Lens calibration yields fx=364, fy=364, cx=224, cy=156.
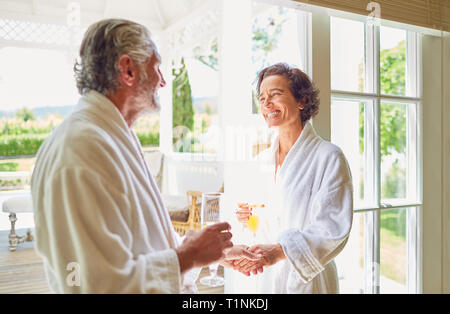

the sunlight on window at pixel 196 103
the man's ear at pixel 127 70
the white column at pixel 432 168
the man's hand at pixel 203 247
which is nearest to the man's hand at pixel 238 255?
the man's hand at pixel 203 247

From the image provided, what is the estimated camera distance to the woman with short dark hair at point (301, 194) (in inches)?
47.2

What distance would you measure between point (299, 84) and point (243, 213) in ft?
1.64

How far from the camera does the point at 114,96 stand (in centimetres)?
90

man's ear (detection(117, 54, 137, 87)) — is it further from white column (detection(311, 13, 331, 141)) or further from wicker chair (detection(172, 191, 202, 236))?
white column (detection(311, 13, 331, 141))

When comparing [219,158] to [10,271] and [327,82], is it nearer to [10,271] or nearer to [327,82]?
[327,82]

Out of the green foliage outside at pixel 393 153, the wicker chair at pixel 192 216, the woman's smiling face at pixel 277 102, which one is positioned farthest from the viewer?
the green foliage outside at pixel 393 153

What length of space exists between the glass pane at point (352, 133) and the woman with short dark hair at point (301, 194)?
0.76ft

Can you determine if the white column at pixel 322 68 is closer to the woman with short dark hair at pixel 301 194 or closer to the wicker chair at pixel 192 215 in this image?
the woman with short dark hair at pixel 301 194

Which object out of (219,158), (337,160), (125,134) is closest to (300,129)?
(337,160)

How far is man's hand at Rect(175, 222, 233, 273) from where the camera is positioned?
0.90m

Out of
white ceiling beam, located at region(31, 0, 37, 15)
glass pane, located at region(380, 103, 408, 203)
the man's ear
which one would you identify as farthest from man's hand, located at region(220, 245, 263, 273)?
white ceiling beam, located at region(31, 0, 37, 15)

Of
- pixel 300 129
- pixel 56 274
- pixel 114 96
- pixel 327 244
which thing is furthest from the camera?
pixel 300 129

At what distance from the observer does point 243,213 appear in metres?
1.29
